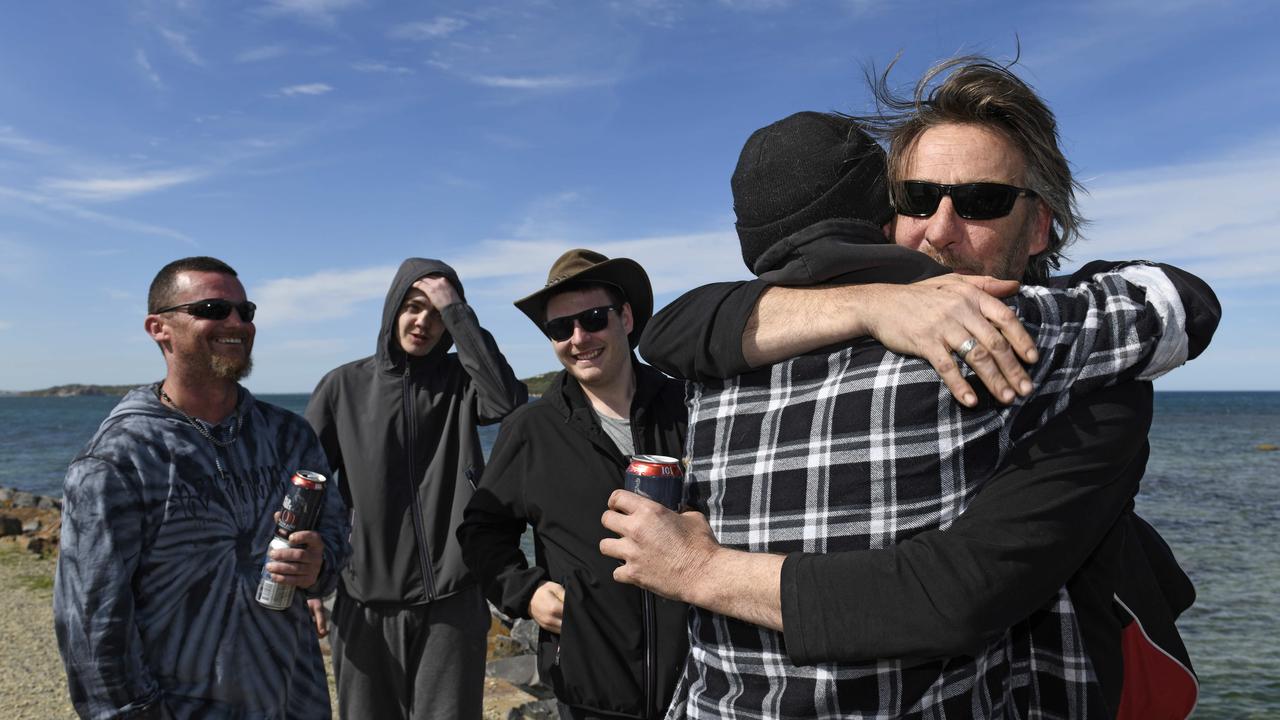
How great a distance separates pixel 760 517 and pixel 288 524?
2.24 m

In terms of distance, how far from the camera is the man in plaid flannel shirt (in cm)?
130

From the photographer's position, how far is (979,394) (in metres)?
1.27

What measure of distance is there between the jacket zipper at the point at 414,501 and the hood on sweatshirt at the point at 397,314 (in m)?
0.09

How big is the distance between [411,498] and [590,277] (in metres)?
1.70

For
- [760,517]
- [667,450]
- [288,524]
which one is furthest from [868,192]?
[288,524]

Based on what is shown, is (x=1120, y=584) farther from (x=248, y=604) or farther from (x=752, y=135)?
(x=248, y=604)

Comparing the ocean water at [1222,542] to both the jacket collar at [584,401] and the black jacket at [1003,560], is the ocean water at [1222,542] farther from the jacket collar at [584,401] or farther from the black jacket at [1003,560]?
the black jacket at [1003,560]

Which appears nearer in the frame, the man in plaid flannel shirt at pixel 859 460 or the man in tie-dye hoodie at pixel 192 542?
the man in plaid flannel shirt at pixel 859 460

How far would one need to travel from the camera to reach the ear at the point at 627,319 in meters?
3.83

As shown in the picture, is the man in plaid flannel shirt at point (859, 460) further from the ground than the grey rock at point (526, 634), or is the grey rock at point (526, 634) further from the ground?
the man in plaid flannel shirt at point (859, 460)

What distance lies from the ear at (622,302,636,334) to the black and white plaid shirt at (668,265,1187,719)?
2.25m

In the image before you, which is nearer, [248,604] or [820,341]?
[820,341]

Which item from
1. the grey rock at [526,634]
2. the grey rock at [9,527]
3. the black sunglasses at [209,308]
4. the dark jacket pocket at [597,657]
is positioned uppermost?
the black sunglasses at [209,308]

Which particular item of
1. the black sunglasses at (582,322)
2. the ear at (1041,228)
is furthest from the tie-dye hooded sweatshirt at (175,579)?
the ear at (1041,228)
